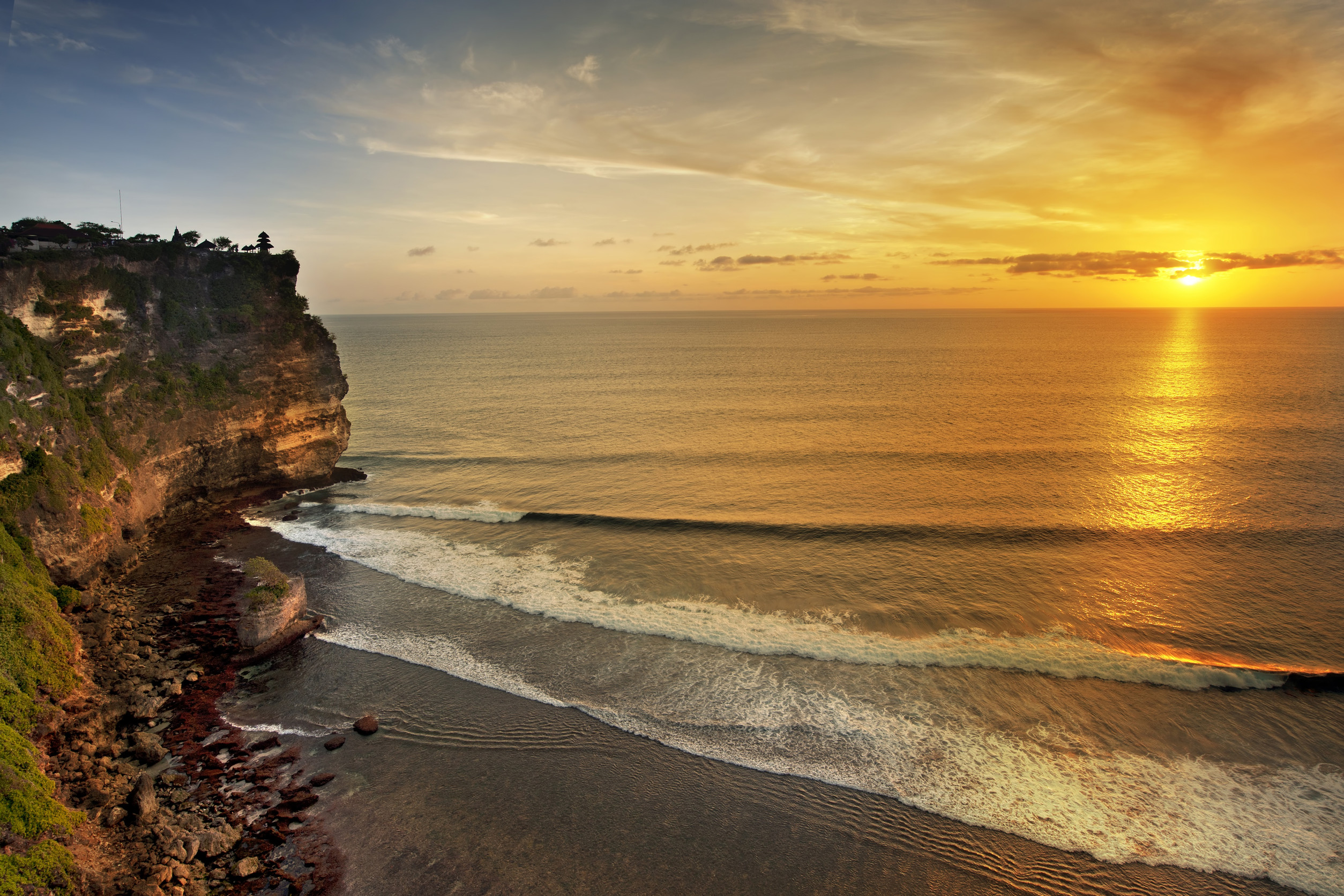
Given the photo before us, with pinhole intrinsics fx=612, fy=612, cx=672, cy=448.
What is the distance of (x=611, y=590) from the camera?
27.3 meters

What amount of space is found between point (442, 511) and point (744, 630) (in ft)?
70.0

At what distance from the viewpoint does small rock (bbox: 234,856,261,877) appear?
13.1m

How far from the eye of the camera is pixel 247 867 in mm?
13219

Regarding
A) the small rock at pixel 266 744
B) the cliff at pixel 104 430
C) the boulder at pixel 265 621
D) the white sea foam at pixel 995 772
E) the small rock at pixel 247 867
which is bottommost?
the white sea foam at pixel 995 772

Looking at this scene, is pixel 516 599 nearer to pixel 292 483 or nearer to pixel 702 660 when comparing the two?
pixel 702 660

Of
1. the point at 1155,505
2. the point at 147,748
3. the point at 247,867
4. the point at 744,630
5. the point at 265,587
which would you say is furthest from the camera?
the point at 1155,505

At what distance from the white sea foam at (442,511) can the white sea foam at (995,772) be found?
1484 cm

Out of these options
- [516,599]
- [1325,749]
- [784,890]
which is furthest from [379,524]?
[1325,749]

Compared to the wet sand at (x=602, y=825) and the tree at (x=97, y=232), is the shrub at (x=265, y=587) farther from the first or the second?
the tree at (x=97, y=232)

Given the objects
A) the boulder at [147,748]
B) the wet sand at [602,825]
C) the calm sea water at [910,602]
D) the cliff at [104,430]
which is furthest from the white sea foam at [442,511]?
the boulder at [147,748]

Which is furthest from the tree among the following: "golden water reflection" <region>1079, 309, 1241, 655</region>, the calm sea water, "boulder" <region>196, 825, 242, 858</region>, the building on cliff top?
"golden water reflection" <region>1079, 309, 1241, 655</region>

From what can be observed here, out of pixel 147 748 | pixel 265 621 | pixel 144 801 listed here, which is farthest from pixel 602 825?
pixel 265 621

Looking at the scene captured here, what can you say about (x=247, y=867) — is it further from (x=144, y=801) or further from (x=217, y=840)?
(x=144, y=801)

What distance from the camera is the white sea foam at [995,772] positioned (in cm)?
1438
